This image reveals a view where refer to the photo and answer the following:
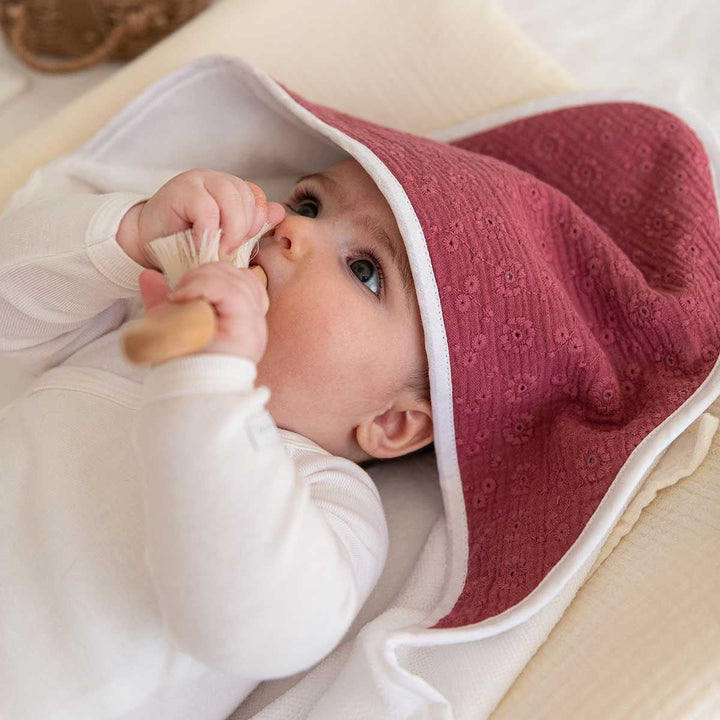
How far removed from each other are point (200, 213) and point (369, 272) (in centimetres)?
22

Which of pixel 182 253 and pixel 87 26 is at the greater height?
pixel 182 253

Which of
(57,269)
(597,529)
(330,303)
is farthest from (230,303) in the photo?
(597,529)

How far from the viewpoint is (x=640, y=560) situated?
0.95 m

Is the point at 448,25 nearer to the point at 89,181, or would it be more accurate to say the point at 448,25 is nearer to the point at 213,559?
the point at 89,181

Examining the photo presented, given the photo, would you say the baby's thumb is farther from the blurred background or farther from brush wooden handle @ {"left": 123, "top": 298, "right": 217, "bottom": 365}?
the blurred background

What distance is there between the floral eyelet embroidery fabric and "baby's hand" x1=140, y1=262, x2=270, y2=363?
0.94 feet

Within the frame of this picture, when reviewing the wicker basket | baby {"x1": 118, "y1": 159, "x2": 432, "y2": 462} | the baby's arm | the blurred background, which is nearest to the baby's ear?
baby {"x1": 118, "y1": 159, "x2": 432, "y2": 462}

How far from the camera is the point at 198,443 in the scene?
0.72 metres

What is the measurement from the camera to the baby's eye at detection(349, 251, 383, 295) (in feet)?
3.31

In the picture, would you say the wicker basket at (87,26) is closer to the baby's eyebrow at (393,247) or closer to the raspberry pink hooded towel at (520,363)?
the raspberry pink hooded towel at (520,363)

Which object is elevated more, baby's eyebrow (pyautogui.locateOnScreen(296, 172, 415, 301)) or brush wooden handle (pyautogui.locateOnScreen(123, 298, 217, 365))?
brush wooden handle (pyautogui.locateOnScreen(123, 298, 217, 365))

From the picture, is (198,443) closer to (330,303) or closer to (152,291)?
(152,291)

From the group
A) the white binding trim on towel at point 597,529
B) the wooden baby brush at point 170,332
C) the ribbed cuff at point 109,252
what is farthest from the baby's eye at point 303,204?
the white binding trim on towel at point 597,529

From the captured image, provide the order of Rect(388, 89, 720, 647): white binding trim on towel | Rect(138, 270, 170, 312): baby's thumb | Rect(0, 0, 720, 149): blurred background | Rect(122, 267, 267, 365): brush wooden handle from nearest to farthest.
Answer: Rect(122, 267, 267, 365): brush wooden handle → Rect(138, 270, 170, 312): baby's thumb → Rect(388, 89, 720, 647): white binding trim on towel → Rect(0, 0, 720, 149): blurred background
